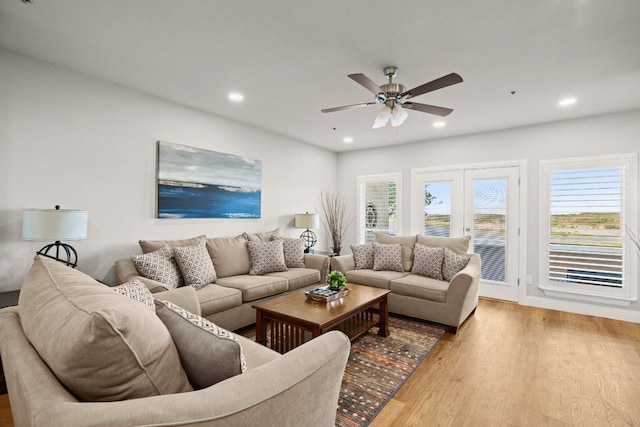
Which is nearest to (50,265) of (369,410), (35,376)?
(35,376)

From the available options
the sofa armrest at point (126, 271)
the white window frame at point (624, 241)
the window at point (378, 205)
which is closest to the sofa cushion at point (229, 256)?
the sofa armrest at point (126, 271)

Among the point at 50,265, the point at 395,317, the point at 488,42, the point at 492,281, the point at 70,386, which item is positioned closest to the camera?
the point at 70,386

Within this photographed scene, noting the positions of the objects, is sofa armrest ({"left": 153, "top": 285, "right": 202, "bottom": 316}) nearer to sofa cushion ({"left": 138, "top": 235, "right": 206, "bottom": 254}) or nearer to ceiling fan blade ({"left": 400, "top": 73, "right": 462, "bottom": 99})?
sofa cushion ({"left": 138, "top": 235, "right": 206, "bottom": 254})

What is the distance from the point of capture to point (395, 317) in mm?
3709

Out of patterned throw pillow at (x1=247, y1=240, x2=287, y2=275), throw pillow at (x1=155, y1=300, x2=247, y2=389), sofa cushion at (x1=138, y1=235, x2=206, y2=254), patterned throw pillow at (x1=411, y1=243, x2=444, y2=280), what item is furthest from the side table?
patterned throw pillow at (x1=411, y1=243, x2=444, y2=280)

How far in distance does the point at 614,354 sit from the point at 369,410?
2.52 meters

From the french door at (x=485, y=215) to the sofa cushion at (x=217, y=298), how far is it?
11.5 feet

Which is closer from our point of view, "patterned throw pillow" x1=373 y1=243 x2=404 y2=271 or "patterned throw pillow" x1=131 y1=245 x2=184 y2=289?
"patterned throw pillow" x1=131 y1=245 x2=184 y2=289

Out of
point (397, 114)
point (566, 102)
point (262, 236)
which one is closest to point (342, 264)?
point (262, 236)

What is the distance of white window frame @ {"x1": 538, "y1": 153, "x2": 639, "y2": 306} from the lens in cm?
367

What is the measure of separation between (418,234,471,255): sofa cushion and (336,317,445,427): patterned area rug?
1.10 meters

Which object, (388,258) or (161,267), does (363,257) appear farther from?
(161,267)

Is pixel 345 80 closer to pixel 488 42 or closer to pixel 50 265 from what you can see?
pixel 488 42

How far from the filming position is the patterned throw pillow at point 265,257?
379cm
